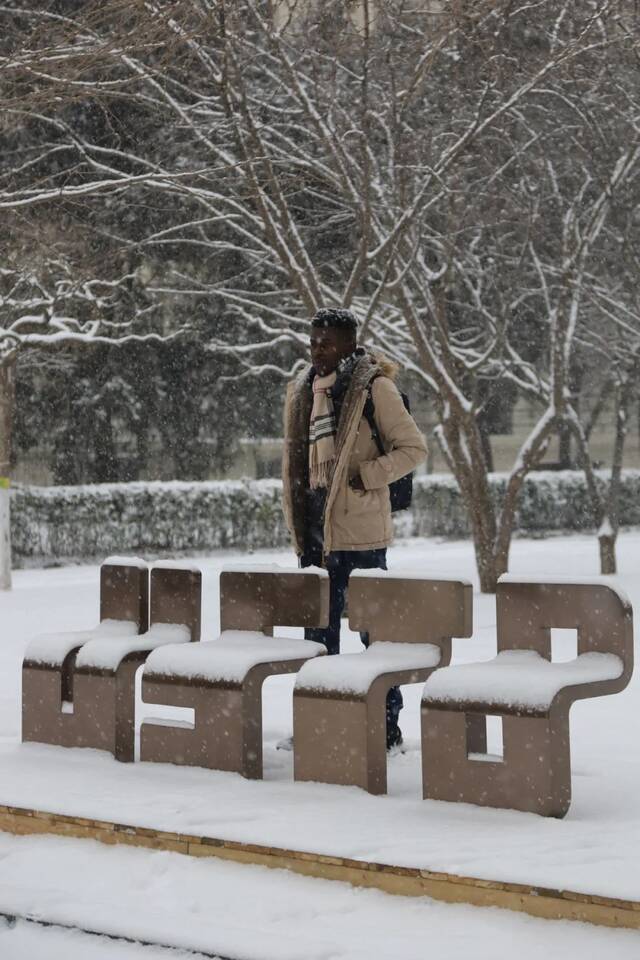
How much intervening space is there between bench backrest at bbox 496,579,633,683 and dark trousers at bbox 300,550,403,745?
786 millimetres

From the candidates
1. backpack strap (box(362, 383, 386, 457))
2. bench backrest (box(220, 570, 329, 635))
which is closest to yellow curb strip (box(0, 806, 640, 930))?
bench backrest (box(220, 570, 329, 635))

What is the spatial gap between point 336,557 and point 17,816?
1792mm

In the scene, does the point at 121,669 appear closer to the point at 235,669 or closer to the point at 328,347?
the point at 235,669

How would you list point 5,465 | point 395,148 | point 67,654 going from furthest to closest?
point 5,465, point 395,148, point 67,654

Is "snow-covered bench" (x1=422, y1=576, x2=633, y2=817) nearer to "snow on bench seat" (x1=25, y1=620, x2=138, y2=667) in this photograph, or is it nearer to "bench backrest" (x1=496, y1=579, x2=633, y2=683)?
"bench backrest" (x1=496, y1=579, x2=633, y2=683)

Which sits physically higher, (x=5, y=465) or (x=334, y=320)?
(x=334, y=320)

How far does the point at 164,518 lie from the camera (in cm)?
2117

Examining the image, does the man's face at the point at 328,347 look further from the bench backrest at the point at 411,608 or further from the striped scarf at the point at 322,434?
the bench backrest at the point at 411,608

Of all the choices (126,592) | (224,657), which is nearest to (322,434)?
(224,657)

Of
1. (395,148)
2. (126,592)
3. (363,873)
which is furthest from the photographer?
(395,148)

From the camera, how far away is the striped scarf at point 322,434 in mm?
5816

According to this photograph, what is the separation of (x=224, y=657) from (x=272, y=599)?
431mm

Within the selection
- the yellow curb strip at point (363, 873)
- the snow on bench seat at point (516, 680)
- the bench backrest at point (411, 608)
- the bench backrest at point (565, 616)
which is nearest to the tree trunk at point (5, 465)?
the bench backrest at point (411, 608)

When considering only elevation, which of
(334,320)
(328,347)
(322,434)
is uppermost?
(334,320)
